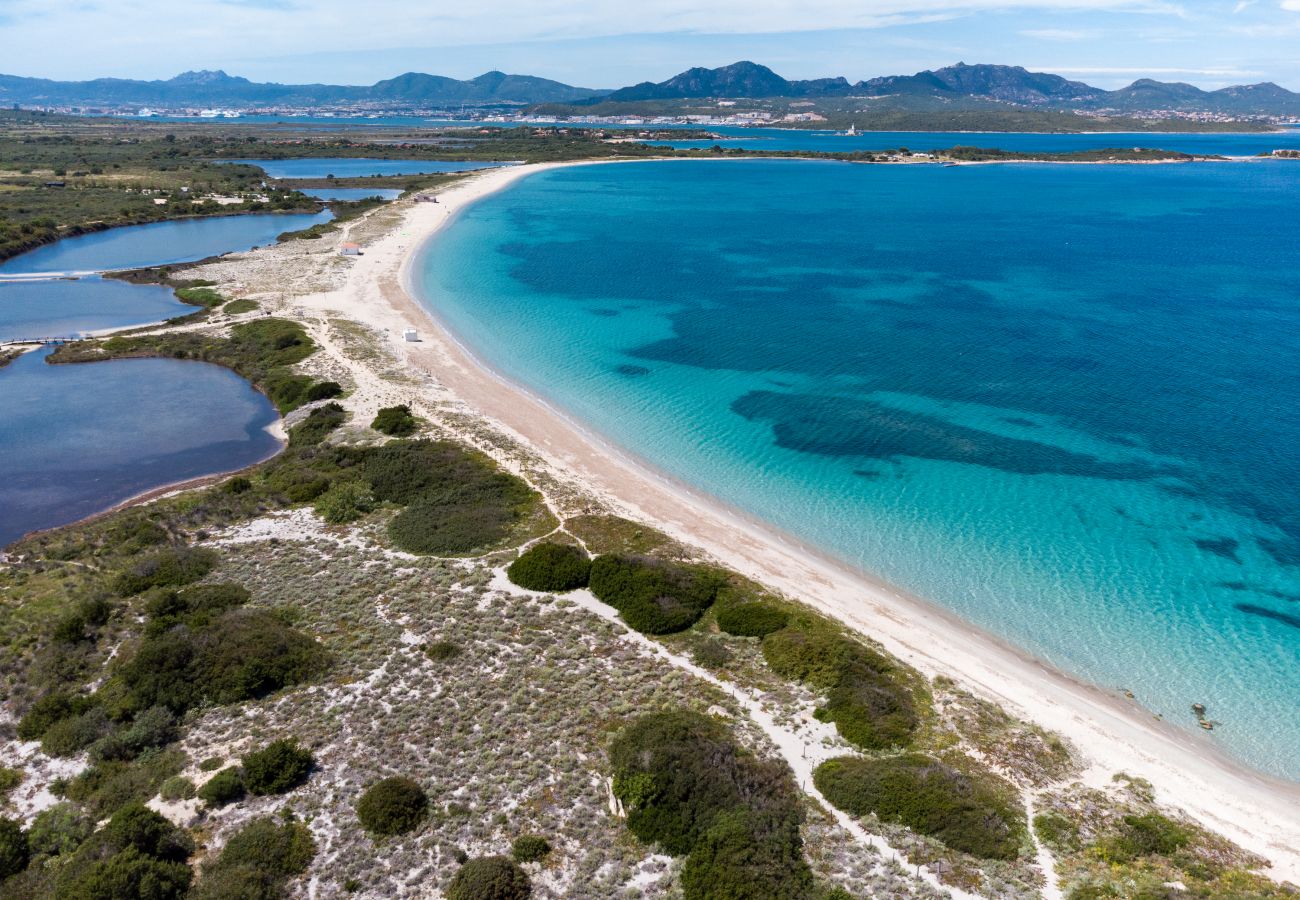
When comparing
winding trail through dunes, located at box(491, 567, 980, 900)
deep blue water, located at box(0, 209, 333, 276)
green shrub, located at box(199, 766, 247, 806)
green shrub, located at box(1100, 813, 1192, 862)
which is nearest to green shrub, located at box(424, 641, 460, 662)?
winding trail through dunes, located at box(491, 567, 980, 900)

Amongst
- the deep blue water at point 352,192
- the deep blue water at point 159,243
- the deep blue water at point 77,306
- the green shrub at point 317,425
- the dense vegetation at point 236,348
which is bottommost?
the green shrub at point 317,425

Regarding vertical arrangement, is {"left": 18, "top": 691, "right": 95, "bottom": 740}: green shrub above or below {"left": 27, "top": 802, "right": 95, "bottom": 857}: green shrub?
above

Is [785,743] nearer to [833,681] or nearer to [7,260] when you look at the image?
[833,681]

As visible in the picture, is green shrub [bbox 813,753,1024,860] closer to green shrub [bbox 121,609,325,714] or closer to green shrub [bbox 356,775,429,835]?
green shrub [bbox 356,775,429,835]

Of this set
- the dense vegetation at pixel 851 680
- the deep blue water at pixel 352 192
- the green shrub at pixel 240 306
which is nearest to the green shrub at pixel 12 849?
the dense vegetation at pixel 851 680

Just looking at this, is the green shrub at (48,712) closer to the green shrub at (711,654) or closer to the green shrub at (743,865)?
the green shrub at (743,865)

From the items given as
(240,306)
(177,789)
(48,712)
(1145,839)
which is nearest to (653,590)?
(177,789)

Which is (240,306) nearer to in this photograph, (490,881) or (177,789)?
(177,789)
